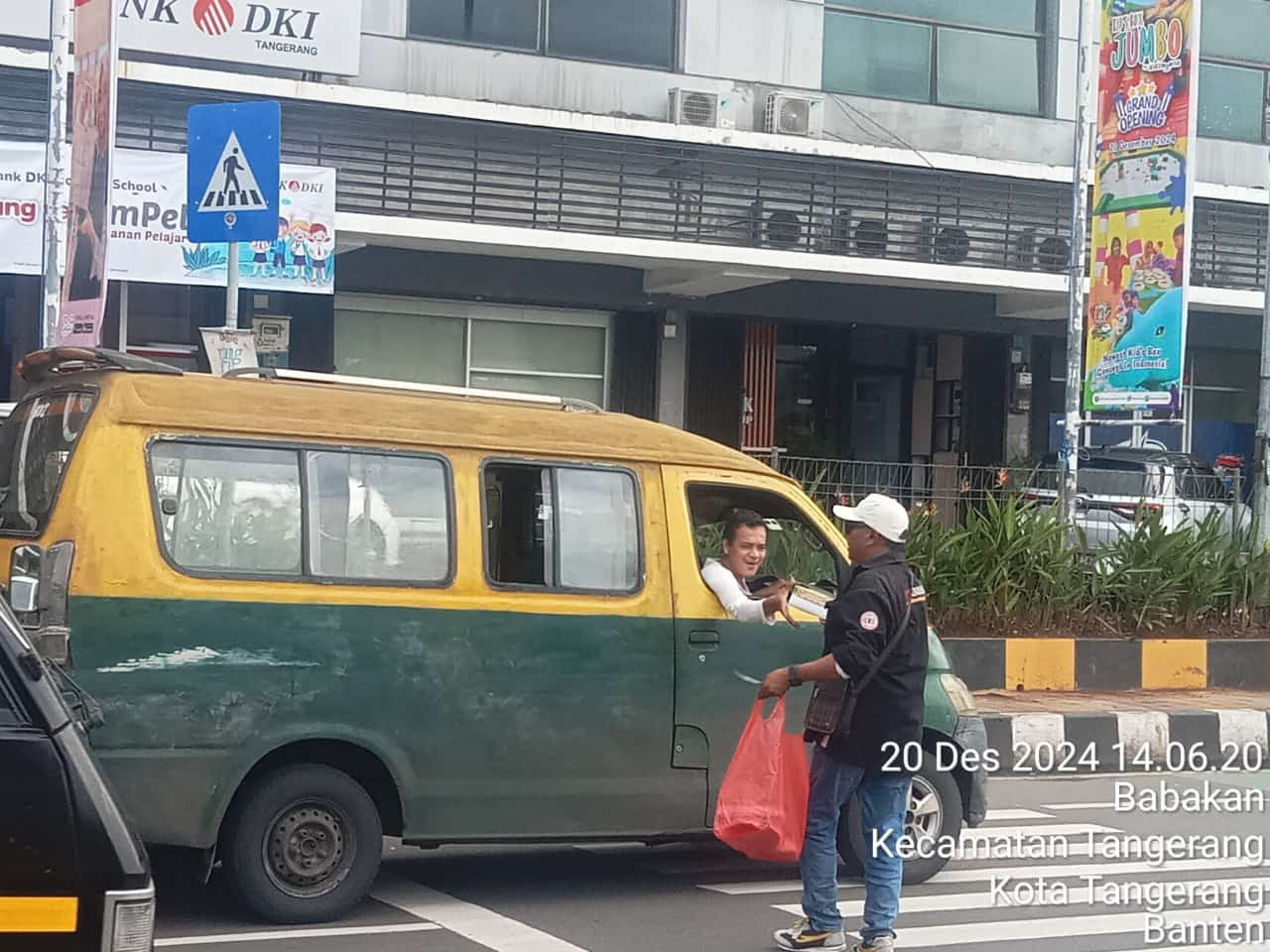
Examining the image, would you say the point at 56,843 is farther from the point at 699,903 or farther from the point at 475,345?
the point at 475,345

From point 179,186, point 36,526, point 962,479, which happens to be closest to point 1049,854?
point 36,526

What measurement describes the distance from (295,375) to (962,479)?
9622 mm

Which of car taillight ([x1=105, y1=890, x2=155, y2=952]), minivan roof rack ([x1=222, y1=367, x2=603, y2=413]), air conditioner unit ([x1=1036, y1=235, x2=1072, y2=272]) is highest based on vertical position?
air conditioner unit ([x1=1036, y1=235, x2=1072, y2=272])

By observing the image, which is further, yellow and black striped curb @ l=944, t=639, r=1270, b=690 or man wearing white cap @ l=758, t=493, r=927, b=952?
yellow and black striped curb @ l=944, t=639, r=1270, b=690

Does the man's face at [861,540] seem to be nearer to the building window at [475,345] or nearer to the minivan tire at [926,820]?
the minivan tire at [926,820]

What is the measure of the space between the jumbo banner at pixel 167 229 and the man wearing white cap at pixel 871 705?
11.2m

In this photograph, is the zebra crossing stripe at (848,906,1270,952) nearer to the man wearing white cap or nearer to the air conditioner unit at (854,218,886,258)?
the man wearing white cap

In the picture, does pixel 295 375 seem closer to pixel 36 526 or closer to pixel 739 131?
pixel 36 526

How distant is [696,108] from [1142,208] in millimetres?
6189

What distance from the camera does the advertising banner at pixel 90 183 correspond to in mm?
10117

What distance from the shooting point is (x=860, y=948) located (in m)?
6.14

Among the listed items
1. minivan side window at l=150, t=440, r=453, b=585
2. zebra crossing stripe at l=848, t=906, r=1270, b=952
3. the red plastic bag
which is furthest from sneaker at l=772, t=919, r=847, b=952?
minivan side window at l=150, t=440, r=453, b=585

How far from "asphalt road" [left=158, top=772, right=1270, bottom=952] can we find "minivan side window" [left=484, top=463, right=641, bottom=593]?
135 centimetres

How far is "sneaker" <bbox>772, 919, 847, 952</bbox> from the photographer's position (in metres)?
6.27
